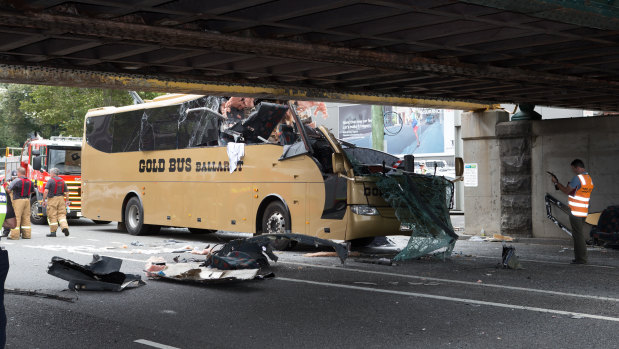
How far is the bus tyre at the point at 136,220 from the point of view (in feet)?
61.7

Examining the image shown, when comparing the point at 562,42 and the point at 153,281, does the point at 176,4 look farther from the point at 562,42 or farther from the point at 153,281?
the point at 562,42

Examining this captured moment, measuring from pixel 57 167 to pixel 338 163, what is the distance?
13.7 metres

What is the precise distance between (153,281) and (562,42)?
6.69 metres

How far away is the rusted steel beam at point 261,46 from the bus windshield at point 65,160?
16.1m

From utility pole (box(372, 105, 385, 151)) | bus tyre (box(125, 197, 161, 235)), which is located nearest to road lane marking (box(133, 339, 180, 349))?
bus tyre (box(125, 197, 161, 235))

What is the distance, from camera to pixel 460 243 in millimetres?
16562

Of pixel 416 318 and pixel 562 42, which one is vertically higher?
pixel 562 42

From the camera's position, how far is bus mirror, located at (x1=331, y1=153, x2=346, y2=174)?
13.3 metres

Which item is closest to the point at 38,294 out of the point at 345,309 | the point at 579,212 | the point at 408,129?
the point at 345,309

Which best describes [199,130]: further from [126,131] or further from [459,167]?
[459,167]

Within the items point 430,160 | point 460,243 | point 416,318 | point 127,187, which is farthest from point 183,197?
point 430,160

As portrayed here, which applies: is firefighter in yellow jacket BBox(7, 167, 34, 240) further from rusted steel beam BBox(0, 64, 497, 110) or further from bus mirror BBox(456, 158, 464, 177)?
bus mirror BBox(456, 158, 464, 177)

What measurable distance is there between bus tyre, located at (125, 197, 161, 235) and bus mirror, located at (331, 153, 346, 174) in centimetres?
730

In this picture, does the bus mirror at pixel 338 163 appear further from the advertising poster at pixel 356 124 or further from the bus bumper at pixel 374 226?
the advertising poster at pixel 356 124
